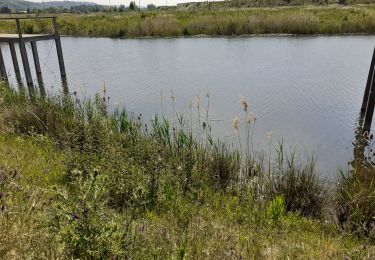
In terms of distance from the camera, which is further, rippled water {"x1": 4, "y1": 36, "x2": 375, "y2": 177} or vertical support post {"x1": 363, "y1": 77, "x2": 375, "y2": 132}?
rippled water {"x1": 4, "y1": 36, "x2": 375, "y2": 177}

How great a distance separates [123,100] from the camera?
10.6 meters

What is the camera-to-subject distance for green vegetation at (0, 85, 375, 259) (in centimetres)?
248

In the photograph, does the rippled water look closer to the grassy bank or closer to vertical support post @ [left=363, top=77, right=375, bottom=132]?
vertical support post @ [left=363, top=77, right=375, bottom=132]

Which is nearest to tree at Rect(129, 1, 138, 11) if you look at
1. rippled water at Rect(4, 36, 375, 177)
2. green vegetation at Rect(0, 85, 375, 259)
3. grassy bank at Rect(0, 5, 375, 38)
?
grassy bank at Rect(0, 5, 375, 38)

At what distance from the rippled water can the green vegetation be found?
5.70ft

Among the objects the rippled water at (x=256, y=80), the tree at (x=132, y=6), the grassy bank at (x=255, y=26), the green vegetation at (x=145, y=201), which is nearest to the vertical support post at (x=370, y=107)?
the rippled water at (x=256, y=80)

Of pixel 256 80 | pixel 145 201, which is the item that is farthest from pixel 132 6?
pixel 145 201

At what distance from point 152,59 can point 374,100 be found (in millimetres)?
11036

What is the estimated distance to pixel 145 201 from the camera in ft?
12.0

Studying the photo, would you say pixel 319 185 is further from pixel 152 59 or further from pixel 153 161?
pixel 152 59

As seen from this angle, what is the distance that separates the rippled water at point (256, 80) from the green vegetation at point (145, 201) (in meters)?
1.74

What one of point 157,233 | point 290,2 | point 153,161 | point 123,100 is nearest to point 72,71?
point 123,100

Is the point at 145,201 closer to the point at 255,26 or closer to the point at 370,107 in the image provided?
the point at 370,107

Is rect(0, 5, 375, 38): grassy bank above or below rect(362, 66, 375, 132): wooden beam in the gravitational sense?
above
